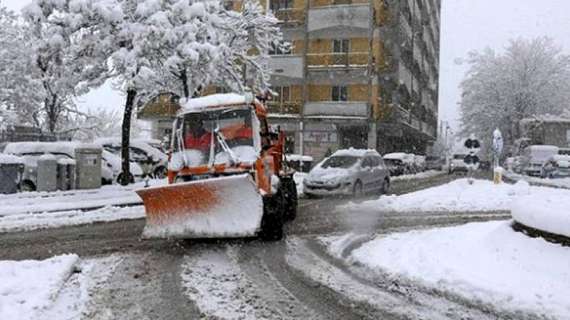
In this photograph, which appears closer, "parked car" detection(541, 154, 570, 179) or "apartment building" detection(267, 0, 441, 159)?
"parked car" detection(541, 154, 570, 179)

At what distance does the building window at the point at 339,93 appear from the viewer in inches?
1569

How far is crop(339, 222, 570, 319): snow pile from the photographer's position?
5961mm

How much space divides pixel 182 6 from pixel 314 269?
1255 cm

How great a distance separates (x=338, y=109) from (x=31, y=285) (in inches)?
1332

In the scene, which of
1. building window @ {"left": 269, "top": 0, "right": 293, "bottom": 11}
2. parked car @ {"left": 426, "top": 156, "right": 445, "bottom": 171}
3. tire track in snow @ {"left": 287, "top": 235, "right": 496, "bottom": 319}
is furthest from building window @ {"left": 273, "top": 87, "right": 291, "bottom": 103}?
tire track in snow @ {"left": 287, "top": 235, "right": 496, "bottom": 319}

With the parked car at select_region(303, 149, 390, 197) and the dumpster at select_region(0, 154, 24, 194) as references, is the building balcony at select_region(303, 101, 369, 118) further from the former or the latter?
the dumpster at select_region(0, 154, 24, 194)

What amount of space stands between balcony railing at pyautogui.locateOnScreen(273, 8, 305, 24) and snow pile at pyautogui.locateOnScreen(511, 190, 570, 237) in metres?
34.1

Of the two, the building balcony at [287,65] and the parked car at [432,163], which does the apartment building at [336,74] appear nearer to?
the building balcony at [287,65]

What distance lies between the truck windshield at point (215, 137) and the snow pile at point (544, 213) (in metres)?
4.18

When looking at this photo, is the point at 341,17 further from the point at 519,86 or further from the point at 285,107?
the point at 519,86

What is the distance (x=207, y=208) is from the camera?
28.1 feet

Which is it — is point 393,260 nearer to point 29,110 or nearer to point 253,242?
point 253,242

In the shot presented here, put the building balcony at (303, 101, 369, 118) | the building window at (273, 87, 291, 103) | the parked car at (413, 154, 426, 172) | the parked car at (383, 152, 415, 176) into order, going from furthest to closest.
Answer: the building window at (273, 87, 291, 103) < the parked car at (413, 154, 426, 172) < the building balcony at (303, 101, 369, 118) < the parked car at (383, 152, 415, 176)

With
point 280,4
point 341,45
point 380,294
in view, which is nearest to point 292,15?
point 280,4
